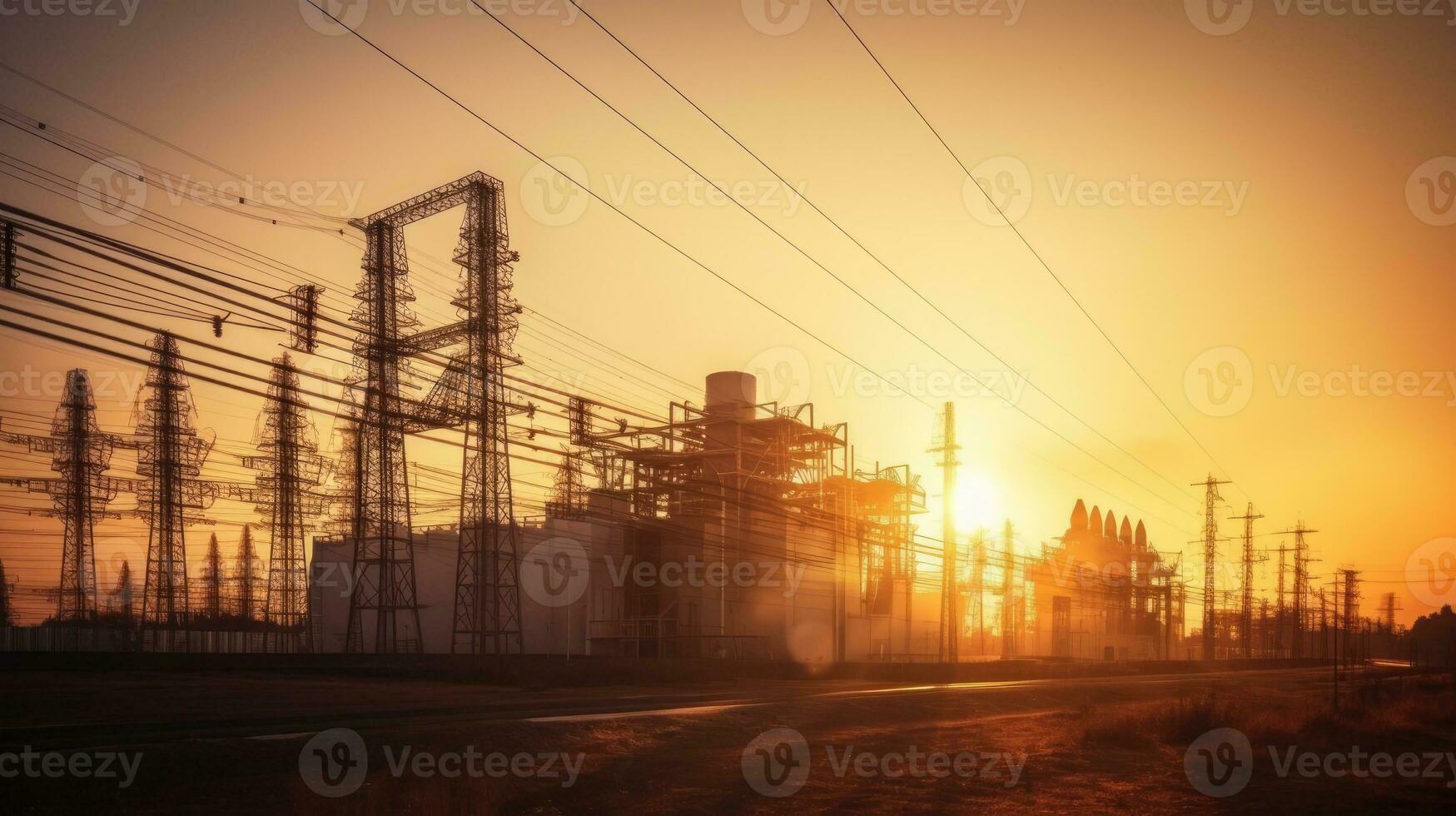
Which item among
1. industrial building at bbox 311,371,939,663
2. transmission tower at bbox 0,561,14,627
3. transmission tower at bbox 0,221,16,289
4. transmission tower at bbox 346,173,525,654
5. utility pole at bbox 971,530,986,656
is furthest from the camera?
utility pole at bbox 971,530,986,656

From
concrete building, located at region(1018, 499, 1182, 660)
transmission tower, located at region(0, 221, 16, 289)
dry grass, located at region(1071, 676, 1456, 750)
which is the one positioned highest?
transmission tower, located at region(0, 221, 16, 289)

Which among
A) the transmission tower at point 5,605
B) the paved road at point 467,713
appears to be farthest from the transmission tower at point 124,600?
the paved road at point 467,713

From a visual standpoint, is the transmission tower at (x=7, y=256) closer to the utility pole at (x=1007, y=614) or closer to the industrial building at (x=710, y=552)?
the industrial building at (x=710, y=552)

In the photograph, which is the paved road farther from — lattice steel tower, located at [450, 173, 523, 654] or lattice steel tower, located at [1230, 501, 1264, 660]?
lattice steel tower, located at [1230, 501, 1264, 660]

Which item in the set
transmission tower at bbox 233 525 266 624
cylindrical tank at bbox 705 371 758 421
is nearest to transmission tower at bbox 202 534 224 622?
transmission tower at bbox 233 525 266 624

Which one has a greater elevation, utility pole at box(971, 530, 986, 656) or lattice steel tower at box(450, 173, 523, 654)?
lattice steel tower at box(450, 173, 523, 654)

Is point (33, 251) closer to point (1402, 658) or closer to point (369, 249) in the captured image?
point (369, 249)

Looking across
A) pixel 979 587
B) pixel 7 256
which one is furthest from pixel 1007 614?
pixel 7 256

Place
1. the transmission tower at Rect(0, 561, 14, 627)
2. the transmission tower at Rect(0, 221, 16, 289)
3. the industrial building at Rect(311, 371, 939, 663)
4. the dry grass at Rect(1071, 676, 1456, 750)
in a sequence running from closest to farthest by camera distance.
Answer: the transmission tower at Rect(0, 221, 16, 289) → the dry grass at Rect(1071, 676, 1456, 750) → the industrial building at Rect(311, 371, 939, 663) → the transmission tower at Rect(0, 561, 14, 627)

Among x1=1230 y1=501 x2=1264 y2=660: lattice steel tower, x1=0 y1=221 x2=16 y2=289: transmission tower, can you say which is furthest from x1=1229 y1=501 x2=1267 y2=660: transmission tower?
x1=0 y1=221 x2=16 y2=289: transmission tower

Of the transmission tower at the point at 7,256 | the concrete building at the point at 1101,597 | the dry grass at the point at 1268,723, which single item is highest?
the transmission tower at the point at 7,256

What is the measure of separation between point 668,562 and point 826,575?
9849 mm

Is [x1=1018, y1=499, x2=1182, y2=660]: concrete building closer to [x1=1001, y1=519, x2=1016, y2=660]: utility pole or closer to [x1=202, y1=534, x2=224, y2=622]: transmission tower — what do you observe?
[x1=1001, y1=519, x2=1016, y2=660]: utility pole

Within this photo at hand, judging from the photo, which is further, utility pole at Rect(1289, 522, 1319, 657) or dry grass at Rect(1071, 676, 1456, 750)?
utility pole at Rect(1289, 522, 1319, 657)
